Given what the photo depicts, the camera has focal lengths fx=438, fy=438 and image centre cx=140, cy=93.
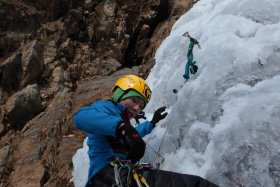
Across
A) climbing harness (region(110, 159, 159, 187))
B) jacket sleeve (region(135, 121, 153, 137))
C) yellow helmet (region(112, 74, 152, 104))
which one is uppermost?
yellow helmet (region(112, 74, 152, 104))

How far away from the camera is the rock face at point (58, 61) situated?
33.0ft

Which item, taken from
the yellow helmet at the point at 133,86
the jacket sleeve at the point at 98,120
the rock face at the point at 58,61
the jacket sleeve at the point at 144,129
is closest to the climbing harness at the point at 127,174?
the jacket sleeve at the point at 98,120

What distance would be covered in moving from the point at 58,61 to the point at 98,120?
12.1 meters

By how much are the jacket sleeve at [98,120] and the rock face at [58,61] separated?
4945 millimetres

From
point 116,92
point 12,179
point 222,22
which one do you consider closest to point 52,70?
point 12,179

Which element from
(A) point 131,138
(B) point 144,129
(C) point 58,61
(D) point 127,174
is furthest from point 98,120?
(C) point 58,61

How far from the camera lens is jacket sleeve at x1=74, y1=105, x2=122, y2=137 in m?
3.99

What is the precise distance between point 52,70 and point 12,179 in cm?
664

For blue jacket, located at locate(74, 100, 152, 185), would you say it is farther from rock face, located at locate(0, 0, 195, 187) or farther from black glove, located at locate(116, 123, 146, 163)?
rock face, located at locate(0, 0, 195, 187)

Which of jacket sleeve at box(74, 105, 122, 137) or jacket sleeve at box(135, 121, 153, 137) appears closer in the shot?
jacket sleeve at box(74, 105, 122, 137)

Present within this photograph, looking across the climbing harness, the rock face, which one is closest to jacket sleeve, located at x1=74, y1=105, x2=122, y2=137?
the climbing harness

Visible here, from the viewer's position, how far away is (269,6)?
256 inches

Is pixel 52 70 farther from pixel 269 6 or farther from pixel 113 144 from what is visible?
pixel 113 144

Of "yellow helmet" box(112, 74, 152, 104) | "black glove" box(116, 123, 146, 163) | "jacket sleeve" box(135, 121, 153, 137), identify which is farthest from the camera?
"jacket sleeve" box(135, 121, 153, 137)
